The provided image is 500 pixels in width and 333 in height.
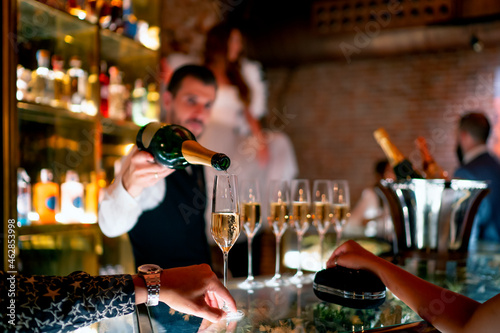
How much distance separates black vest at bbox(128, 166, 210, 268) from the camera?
156cm

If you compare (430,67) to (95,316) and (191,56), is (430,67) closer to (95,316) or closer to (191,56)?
(191,56)

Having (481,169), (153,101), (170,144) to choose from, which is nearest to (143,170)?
(170,144)

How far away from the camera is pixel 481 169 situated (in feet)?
9.66

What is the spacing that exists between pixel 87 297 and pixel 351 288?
51 centimetres

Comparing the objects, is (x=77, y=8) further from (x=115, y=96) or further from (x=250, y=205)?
(x=250, y=205)

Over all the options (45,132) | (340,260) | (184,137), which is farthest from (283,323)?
(45,132)

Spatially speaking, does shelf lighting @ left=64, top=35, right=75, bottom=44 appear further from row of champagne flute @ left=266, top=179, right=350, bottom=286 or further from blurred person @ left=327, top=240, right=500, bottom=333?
blurred person @ left=327, top=240, right=500, bottom=333

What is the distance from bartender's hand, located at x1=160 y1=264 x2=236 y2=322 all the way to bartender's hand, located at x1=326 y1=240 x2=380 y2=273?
0.29m

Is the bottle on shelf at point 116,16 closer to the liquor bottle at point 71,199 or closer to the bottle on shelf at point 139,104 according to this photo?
the bottle on shelf at point 139,104

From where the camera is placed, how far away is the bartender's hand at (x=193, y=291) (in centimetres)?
77

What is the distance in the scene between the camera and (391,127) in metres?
5.04

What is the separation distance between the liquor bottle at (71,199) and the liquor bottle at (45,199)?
0.07 meters

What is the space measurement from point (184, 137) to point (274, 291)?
0.45 m

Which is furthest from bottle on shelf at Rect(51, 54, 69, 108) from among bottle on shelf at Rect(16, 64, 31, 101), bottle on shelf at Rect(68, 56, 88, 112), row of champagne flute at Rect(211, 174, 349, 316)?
row of champagne flute at Rect(211, 174, 349, 316)
